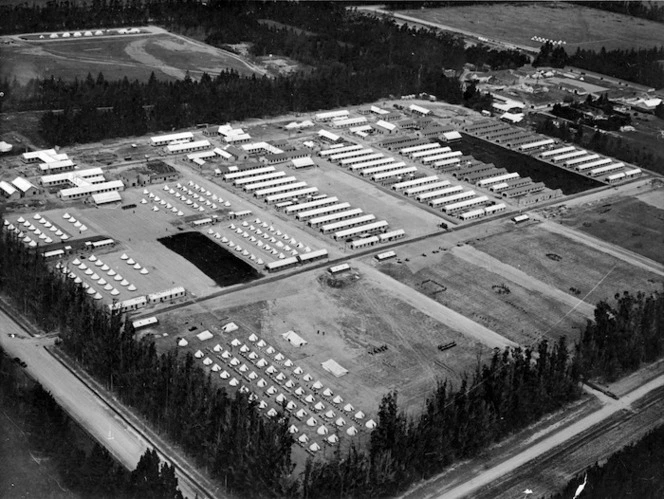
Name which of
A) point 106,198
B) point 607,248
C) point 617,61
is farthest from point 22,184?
point 617,61

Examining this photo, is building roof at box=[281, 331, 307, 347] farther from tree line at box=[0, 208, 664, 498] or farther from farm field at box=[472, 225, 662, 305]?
farm field at box=[472, 225, 662, 305]

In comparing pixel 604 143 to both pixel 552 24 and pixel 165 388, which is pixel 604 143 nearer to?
pixel 552 24

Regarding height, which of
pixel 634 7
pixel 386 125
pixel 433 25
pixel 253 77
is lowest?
pixel 386 125

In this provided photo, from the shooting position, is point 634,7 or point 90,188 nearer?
point 90,188

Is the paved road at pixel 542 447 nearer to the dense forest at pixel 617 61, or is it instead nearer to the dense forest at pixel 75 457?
the dense forest at pixel 75 457

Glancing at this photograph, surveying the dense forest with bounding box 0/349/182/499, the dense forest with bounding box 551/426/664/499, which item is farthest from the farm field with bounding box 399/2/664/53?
the dense forest with bounding box 0/349/182/499

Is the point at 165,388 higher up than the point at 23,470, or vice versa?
the point at 165,388

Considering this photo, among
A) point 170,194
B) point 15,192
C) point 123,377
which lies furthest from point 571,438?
point 15,192
